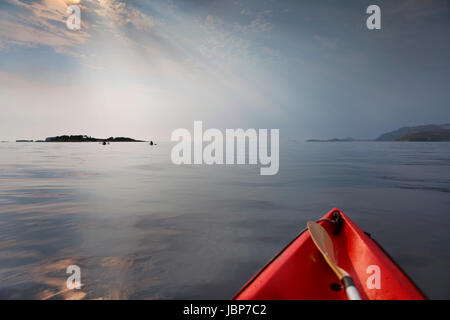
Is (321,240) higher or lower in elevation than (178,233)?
higher

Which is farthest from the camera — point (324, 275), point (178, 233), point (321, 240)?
point (178, 233)

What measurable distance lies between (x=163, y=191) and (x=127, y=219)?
3.86 metres

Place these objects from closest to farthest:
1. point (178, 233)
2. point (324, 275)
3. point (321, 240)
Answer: point (324, 275) → point (321, 240) → point (178, 233)

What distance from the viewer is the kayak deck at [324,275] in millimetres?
2518

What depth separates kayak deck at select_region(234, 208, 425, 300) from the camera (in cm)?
252

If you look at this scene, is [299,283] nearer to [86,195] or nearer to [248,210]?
[248,210]

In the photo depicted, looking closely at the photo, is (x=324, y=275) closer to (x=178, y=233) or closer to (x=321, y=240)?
(x=321, y=240)

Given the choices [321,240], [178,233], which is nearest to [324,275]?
[321,240]

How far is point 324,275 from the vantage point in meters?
3.39

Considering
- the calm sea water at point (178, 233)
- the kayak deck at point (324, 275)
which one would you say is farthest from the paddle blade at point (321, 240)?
the calm sea water at point (178, 233)

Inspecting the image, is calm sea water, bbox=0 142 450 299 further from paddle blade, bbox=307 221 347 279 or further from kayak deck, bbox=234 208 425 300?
paddle blade, bbox=307 221 347 279
